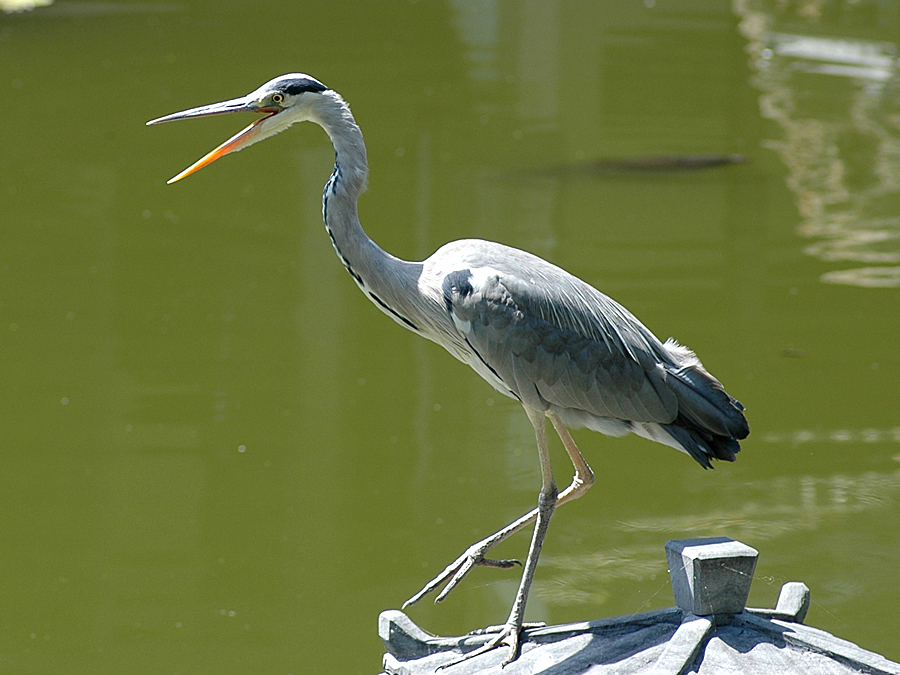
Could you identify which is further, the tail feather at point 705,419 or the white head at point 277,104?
the white head at point 277,104

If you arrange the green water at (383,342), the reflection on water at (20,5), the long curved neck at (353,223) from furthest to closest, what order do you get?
the reflection on water at (20,5) < the green water at (383,342) < the long curved neck at (353,223)

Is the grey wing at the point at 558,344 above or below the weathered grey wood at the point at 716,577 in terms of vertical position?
above

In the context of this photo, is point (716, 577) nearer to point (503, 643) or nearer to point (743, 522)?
point (503, 643)

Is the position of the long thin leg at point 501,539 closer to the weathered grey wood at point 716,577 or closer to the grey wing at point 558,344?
the grey wing at point 558,344

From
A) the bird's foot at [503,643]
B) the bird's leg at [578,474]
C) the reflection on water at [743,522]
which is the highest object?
the bird's leg at [578,474]

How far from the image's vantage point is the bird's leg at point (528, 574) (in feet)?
10.3

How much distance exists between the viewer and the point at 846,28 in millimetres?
15039

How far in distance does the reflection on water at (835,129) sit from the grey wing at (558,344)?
491 cm

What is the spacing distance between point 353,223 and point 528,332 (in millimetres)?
641

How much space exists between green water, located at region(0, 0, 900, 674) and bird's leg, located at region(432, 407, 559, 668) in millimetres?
1205

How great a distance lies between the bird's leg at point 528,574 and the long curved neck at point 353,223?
548 mm

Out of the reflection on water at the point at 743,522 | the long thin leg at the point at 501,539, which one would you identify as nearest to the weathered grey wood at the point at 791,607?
the long thin leg at the point at 501,539

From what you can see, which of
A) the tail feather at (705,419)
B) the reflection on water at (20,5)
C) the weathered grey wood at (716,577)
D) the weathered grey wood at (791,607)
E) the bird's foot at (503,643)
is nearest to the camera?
the weathered grey wood at (716,577)

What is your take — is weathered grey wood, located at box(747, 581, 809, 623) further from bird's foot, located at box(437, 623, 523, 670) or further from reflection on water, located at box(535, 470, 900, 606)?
reflection on water, located at box(535, 470, 900, 606)
